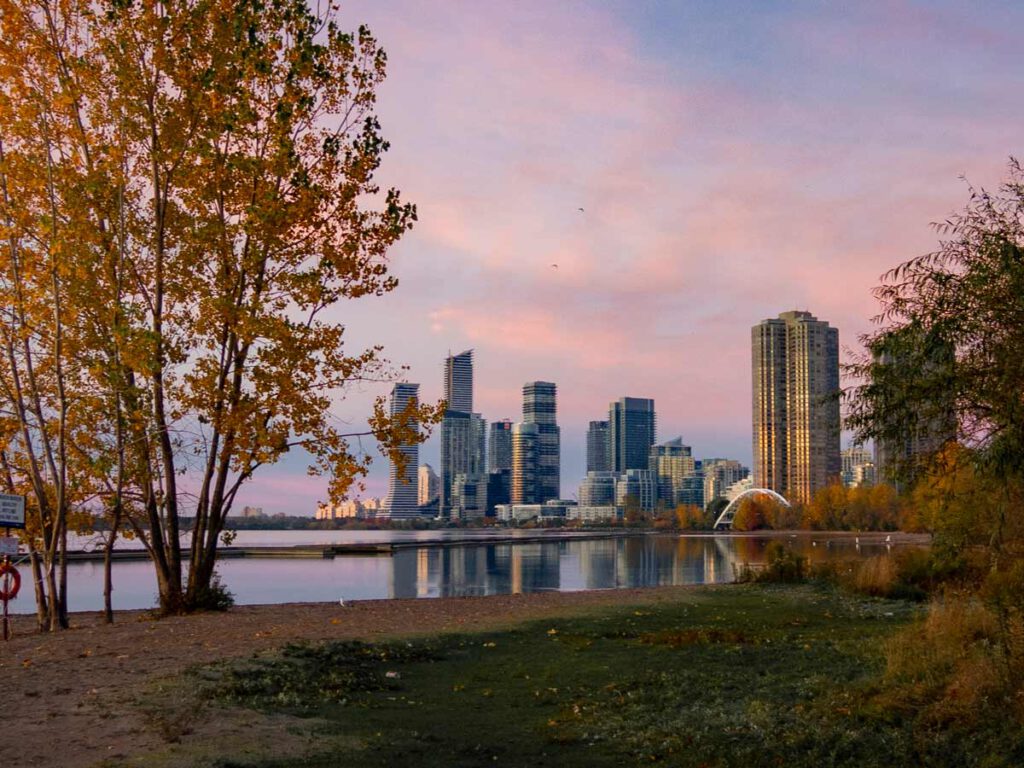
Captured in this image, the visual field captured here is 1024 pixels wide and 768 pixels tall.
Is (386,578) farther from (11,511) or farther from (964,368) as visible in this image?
(964,368)

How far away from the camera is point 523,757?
976cm

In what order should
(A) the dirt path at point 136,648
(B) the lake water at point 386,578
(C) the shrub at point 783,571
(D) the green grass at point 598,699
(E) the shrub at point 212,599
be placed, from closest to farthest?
(D) the green grass at point 598,699
(A) the dirt path at point 136,648
(E) the shrub at point 212,599
(C) the shrub at point 783,571
(B) the lake water at point 386,578

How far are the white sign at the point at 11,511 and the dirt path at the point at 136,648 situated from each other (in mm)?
2206

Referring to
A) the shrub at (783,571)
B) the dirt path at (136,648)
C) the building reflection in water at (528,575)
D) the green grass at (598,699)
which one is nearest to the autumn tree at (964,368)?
the green grass at (598,699)

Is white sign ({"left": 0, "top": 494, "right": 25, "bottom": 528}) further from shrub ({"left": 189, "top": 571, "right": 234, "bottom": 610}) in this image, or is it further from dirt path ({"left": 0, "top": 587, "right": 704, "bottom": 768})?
shrub ({"left": 189, "top": 571, "right": 234, "bottom": 610})

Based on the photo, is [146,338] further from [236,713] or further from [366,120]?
[236,713]

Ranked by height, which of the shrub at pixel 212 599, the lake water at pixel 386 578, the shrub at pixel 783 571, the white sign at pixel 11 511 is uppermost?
the white sign at pixel 11 511

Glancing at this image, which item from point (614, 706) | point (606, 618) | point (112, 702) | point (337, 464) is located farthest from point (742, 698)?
point (337, 464)

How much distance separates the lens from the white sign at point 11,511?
19375mm

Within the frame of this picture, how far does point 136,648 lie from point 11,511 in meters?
5.10

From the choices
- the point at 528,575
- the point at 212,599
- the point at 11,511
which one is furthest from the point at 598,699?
the point at 528,575

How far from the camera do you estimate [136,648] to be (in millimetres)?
16469

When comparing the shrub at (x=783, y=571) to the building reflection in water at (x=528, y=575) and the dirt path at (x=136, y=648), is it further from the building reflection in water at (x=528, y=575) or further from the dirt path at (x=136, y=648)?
the building reflection in water at (x=528, y=575)

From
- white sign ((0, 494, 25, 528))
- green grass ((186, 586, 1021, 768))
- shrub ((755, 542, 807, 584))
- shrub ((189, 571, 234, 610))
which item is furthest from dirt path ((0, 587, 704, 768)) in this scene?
shrub ((755, 542, 807, 584))
